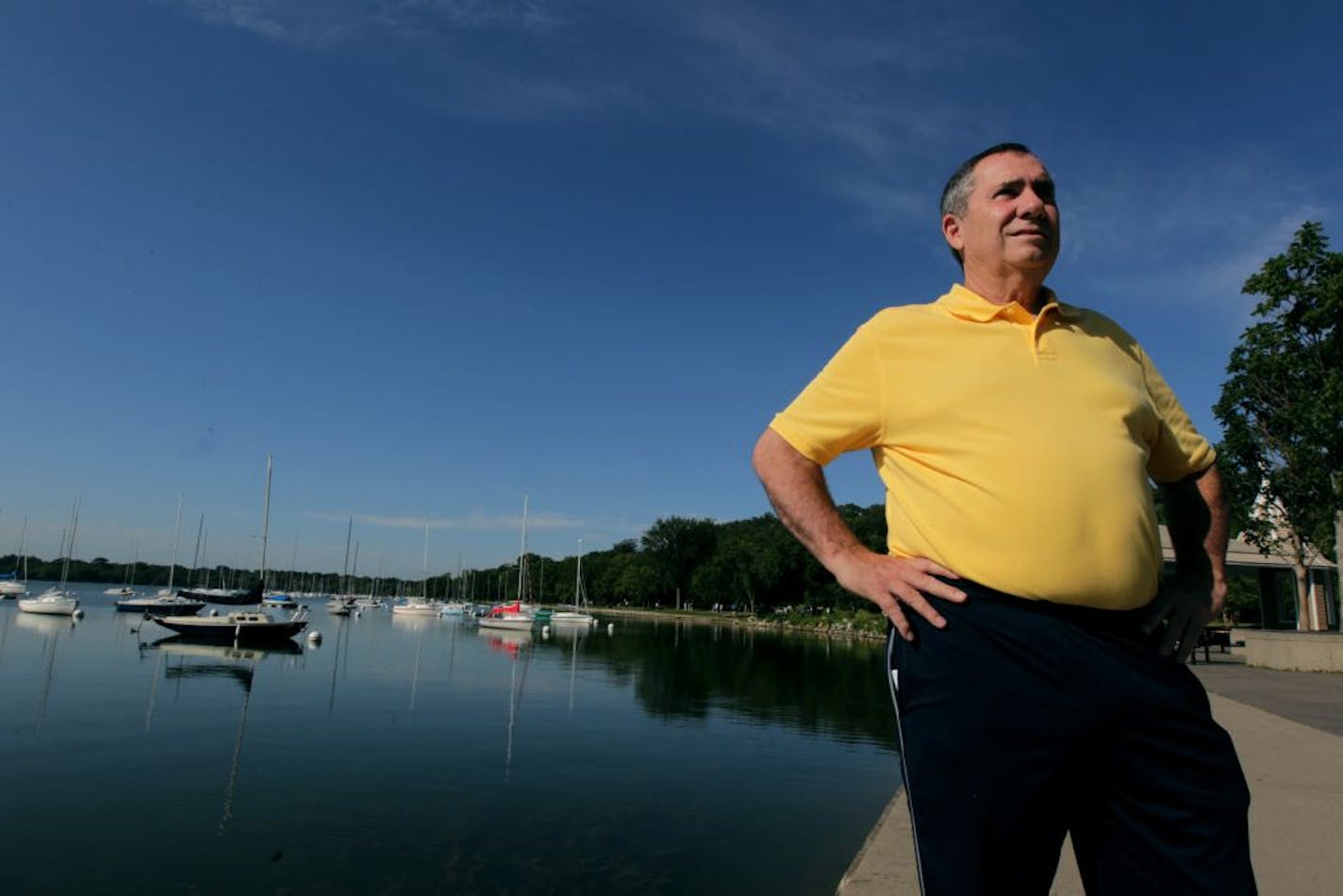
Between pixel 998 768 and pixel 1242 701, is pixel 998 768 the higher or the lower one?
the higher one

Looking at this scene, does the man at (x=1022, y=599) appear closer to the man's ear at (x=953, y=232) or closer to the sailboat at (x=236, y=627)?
the man's ear at (x=953, y=232)

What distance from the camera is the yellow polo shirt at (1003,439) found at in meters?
1.70

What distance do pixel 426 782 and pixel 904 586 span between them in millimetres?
13510

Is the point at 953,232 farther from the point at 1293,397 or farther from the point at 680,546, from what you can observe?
the point at 680,546

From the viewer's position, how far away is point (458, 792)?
41.9 feet

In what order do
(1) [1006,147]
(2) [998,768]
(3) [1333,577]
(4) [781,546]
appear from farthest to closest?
(4) [781,546] → (3) [1333,577] → (1) [1006,147] → (2) [998,768]

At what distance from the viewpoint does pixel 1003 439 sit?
1.74 metres

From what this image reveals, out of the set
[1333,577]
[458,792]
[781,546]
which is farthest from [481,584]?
[458,792]

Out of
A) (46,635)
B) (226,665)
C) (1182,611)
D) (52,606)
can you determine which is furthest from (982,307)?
(52,606)

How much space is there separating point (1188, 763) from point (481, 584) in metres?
170

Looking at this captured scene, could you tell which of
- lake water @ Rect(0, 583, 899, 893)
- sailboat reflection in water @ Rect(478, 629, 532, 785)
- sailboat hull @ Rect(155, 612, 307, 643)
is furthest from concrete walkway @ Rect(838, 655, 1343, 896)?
sailboat hull @ Rect(155, 612, 307, 643)

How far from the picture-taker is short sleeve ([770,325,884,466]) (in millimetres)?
1862

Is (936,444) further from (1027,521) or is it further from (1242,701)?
(1242,701)

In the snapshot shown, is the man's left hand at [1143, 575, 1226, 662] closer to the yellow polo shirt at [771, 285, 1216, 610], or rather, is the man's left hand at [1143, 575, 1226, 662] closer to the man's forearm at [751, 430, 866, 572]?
A: the yellow polo shirt at [771, 285, 1216, 610]
